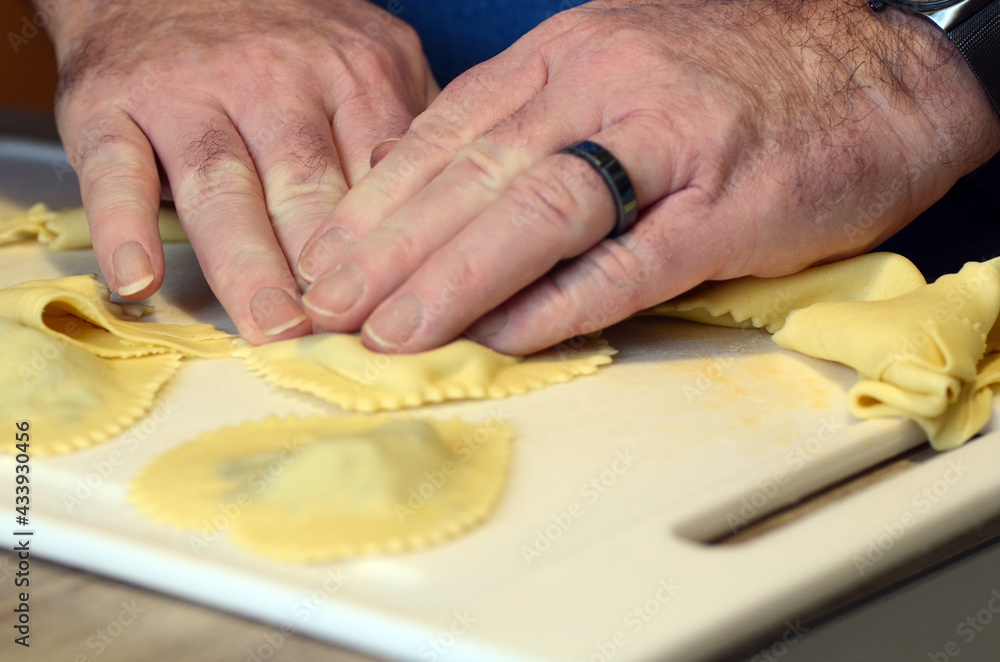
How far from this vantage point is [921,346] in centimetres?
116

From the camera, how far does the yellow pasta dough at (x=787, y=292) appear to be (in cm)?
142

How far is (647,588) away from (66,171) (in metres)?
2.14

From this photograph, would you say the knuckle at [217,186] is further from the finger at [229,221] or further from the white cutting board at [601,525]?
the white cutting board at [601,525]

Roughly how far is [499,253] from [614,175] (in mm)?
216

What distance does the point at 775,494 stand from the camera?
3.31ft

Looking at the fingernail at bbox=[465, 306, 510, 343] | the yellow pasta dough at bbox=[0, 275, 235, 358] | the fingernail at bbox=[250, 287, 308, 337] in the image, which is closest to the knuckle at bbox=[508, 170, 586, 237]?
the fingernail at bbox=[465, 306, 510, 343]

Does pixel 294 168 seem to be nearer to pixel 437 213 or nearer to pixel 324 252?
pixel 324 252

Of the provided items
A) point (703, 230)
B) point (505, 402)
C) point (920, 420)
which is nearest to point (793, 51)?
point (703, 230)

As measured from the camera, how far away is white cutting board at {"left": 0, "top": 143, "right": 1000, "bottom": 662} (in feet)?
2.61

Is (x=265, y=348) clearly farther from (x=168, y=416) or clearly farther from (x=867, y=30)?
(x=867, y=30)

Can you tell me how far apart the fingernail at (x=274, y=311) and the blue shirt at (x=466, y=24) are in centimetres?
132

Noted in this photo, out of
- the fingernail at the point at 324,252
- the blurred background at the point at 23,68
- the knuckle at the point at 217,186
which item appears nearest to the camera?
the fingernail at the point at 324,252

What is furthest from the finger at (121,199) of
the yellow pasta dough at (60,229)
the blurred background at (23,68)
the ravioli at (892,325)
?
the blurred background at (23,68)

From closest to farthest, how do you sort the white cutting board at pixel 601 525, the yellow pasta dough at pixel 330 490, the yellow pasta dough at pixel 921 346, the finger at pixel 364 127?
the white cutting board at pixel 601 525
the yellow pasta dough at pixel 330 490
the yellow pasta dough at pixel 921 346
the finger at pixel 364 127
